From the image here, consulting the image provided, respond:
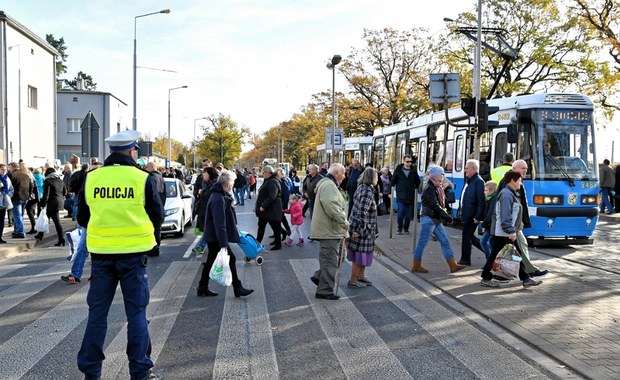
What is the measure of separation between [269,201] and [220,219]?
457 cm

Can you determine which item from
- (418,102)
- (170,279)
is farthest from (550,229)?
(418,102)

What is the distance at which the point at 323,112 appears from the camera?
50125mm

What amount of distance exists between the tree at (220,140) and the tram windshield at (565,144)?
57159mm

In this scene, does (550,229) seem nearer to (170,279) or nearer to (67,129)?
(170,279)

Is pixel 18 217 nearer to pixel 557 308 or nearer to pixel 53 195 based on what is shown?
pixel 53 195

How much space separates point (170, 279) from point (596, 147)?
9360 millimetres

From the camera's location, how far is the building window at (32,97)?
3058 cm

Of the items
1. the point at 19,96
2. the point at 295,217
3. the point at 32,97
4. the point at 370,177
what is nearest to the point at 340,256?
the point at 370,177

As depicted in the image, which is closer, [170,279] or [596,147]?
[170,279]

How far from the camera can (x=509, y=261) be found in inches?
308

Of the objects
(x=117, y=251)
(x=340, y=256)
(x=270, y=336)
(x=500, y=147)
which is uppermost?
(x=500, y=147)

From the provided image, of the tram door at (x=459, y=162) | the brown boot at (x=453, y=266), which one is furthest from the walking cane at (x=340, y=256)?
the tram door at (x=459, y=162)

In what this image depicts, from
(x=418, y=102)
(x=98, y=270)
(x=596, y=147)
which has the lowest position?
(x=98, y=270)

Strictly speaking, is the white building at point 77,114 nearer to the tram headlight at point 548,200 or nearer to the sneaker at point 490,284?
the tram headlight at point 548,200
